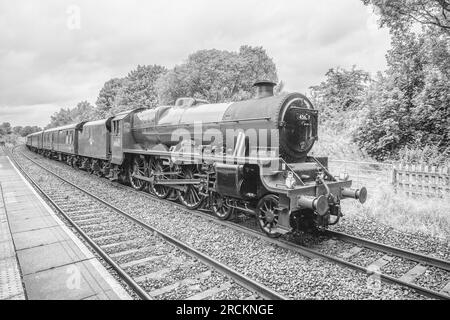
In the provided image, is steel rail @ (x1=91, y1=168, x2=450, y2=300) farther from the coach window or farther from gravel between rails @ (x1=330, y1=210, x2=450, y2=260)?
the coach window

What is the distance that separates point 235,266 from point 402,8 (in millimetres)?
10513

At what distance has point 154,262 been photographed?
5.18m

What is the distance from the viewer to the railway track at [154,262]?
4.23 meters

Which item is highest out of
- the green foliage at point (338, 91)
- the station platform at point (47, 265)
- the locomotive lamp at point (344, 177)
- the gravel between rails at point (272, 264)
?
the green foliage at point (338, 91)

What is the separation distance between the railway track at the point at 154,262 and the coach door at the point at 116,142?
4.20 metres

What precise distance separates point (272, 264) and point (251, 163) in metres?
2.04

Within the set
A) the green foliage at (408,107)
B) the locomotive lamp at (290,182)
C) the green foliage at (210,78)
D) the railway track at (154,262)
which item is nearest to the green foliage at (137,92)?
the green foliage at (210,78)

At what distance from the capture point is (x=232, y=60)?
1091 inches

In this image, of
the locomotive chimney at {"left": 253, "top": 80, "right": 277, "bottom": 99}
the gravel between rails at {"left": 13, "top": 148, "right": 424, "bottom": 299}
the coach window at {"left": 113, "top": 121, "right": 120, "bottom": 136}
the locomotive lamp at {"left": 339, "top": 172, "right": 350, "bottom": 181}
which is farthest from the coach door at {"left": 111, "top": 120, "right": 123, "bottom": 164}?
the locomotive lamp at {"left": 339, "top": 172, "right": 350, "bottom": 181}

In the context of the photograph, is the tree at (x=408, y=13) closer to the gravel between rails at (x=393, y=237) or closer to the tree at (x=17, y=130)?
the gravel between rails at (x=393, y=237)

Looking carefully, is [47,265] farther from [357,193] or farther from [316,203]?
[357,193]

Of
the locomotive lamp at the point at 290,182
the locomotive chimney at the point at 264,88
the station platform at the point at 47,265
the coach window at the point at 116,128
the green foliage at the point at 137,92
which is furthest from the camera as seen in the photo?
the green foliage at the point at 137,92

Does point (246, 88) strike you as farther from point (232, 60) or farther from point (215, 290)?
point (215, 290)
